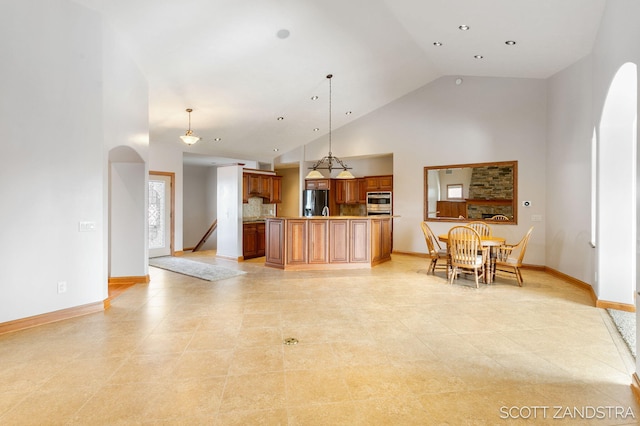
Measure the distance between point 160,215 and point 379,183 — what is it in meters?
5.68

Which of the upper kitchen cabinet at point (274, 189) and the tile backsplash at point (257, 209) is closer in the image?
the tile backsplash at point (257, 209)

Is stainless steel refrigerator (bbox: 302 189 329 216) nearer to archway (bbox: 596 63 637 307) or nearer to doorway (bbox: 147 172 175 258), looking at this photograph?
doorway (bbox: 147 172 175 258)

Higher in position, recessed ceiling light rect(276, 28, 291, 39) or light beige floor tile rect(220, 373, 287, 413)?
recessed ceiling light rect(276, 28, 291, 39)

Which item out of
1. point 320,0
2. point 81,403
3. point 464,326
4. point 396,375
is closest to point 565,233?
point 464,326

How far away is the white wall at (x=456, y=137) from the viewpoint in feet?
22.0

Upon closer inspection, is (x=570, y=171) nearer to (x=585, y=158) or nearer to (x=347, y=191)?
(x=585, y=158)

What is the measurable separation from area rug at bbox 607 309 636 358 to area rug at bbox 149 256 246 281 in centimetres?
526

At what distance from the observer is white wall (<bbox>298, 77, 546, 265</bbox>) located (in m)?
6.70

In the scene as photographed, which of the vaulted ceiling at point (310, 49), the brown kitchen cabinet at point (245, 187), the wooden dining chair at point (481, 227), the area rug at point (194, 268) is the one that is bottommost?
the area rug at point (194, 268)

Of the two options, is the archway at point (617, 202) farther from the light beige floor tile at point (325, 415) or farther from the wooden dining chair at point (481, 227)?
the light beige floor tile at point (325, 415)

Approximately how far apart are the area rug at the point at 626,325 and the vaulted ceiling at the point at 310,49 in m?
3.58

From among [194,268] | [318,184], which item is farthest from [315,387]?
[318,184]

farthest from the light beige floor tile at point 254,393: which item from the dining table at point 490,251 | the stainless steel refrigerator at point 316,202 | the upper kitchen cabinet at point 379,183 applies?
the stainless steel refrigerator at point 316,202

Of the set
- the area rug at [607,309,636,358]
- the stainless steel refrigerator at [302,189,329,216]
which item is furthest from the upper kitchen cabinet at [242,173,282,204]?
the area rug at [607,309,636,358]
